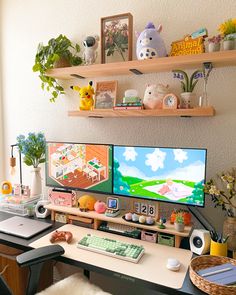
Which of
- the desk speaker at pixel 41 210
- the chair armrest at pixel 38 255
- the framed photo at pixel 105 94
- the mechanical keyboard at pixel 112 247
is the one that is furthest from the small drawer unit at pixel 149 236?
the framed photo at pixel 105 94

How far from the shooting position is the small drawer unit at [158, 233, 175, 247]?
1368mm

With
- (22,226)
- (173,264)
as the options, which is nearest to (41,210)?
(22,226)

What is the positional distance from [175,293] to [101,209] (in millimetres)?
683

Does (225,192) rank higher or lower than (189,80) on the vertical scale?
lower

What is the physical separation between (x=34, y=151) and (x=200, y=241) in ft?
4.16

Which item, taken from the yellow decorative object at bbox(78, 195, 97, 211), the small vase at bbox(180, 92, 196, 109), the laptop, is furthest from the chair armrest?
the small vase at bbox(180, 92, 196, 109)

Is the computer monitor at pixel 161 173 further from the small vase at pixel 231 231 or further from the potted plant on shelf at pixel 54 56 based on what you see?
the potted plant on shelf at pixel 54 56

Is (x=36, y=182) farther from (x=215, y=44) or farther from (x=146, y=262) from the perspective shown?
(x=215, y=44)

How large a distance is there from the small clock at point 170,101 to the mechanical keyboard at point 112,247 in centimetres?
75

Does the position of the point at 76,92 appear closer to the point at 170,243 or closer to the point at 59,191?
the point at 59,191

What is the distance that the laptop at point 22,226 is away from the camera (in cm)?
143

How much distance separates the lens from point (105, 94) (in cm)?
168

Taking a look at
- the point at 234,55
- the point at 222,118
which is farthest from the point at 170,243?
the point at 234,55

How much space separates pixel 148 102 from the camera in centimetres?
147
